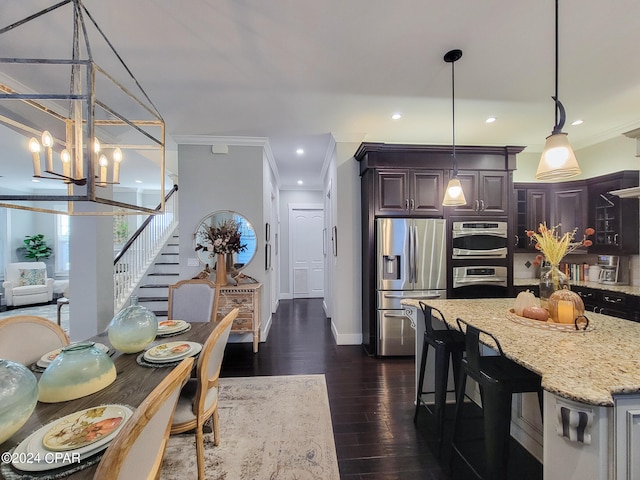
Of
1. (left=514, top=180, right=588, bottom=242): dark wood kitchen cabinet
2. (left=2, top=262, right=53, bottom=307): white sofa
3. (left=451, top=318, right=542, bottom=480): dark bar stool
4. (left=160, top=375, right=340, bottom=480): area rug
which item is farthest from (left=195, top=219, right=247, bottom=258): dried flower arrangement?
(left=2, top=262, right=53, bottom=307): white sofa

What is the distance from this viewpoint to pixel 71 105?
171 centimetres

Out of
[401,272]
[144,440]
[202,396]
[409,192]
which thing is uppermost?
[409,192]

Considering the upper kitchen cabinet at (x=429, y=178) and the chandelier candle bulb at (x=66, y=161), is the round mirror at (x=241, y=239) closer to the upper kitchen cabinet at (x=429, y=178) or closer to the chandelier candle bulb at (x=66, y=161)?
the upper kitchen cabinet at (x=429, y=178)

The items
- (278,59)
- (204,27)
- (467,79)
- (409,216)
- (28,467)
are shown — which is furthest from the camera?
(409,216)

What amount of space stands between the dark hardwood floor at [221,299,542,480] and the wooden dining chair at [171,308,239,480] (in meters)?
0.94

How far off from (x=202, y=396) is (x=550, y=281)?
8.11ft

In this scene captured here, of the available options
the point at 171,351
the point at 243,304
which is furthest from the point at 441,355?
the point at 243,304

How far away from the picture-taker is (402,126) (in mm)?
3660

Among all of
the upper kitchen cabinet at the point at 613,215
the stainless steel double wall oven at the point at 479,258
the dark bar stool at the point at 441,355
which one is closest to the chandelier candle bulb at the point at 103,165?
the dark bar stool at the point at 441,355

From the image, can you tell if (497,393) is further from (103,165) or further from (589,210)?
(589,210)

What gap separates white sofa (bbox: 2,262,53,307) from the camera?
631 cm

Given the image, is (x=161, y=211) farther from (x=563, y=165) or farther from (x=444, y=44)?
(x=563, y=165)

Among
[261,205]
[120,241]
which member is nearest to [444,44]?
[261,205]

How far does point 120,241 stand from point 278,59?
8.10m
